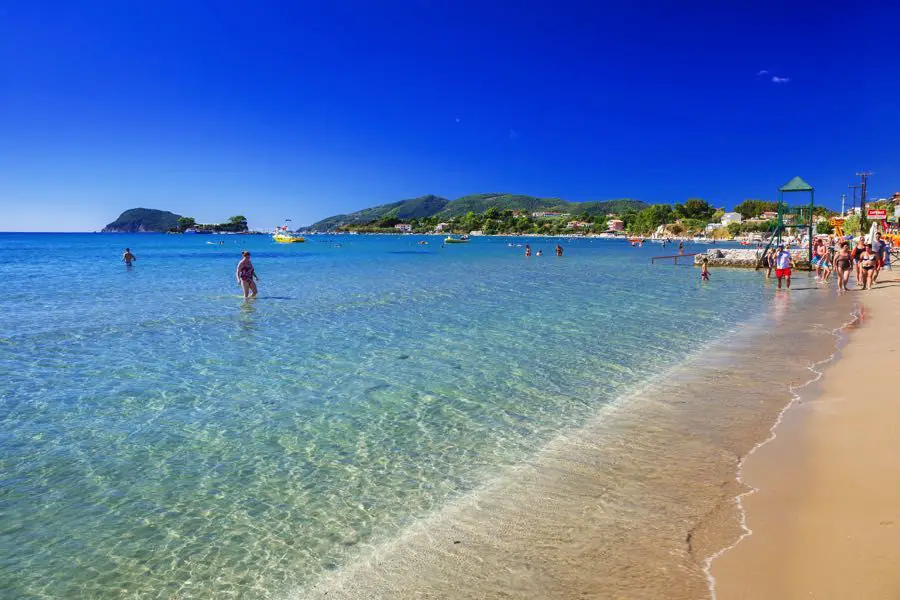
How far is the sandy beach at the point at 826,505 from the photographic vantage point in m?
3.56

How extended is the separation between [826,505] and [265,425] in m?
6.61

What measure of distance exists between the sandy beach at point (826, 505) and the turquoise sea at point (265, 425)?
2.47m

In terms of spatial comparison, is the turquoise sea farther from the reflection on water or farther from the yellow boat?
the yellow boat

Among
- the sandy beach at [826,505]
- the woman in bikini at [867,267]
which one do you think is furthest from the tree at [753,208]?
the sandy beach at [826,505]

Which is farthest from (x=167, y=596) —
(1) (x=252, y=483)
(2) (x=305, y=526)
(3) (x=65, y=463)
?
(3) (x=65, y=463)

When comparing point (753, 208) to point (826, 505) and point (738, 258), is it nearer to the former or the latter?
point (738, 258)

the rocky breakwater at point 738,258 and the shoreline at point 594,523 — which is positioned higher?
the rocky breakwater at point 738,258

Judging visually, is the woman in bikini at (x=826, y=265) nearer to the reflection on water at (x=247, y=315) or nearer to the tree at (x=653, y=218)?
the reflection on water at (x=247, y=315)

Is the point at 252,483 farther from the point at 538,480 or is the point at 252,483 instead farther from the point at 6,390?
the point at 6,390

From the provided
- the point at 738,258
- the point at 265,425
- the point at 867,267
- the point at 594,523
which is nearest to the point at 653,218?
the point at 738,258

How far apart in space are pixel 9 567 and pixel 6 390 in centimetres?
633

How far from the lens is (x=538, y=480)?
559 cm

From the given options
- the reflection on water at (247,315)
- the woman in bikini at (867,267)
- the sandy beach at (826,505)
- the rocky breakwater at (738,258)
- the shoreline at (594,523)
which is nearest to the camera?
the sandy beach at (826,505)

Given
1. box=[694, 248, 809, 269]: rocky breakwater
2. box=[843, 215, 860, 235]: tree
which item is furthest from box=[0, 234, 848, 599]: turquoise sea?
box=[843, 215, 860, 235]: tree
